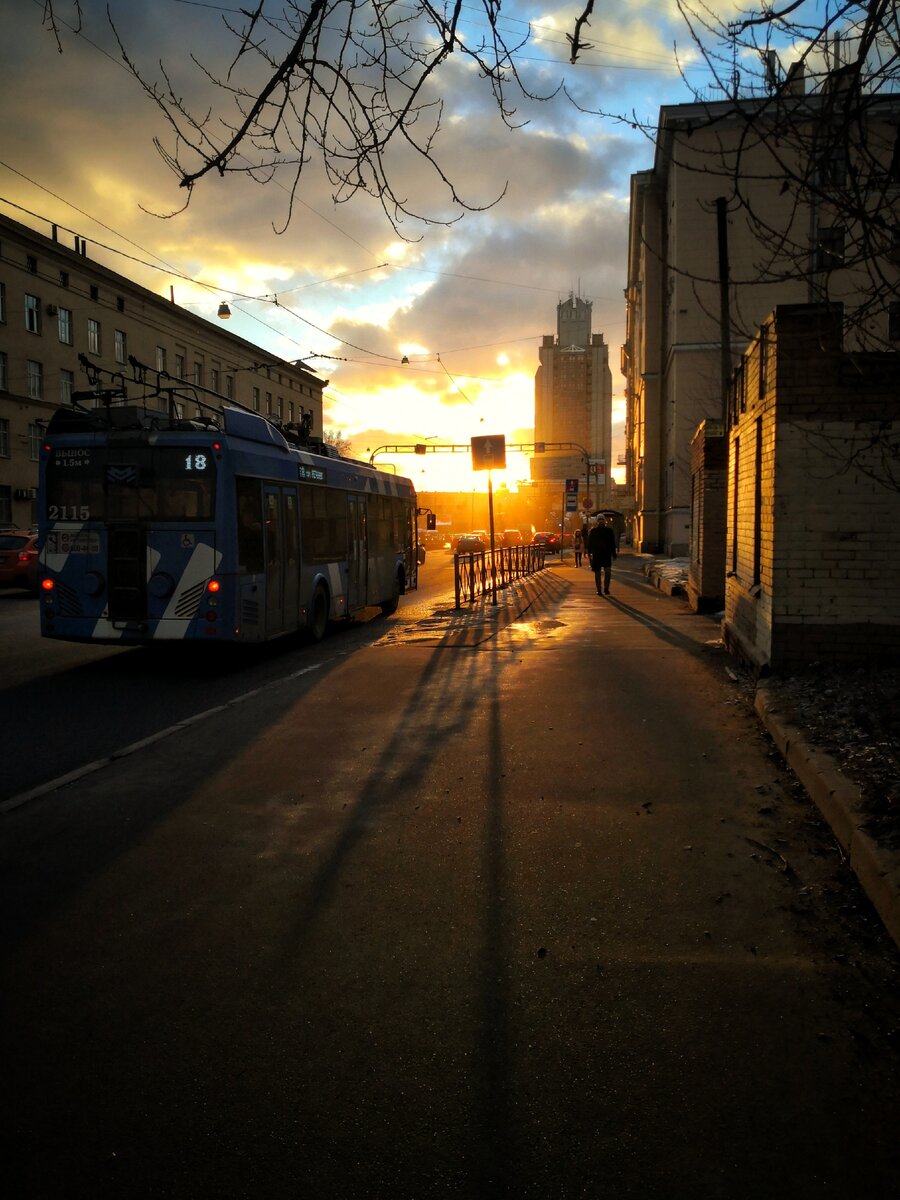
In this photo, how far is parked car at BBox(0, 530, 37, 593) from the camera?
2317cm

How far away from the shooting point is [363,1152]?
2334 millimetres

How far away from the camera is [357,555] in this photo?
16.2 m

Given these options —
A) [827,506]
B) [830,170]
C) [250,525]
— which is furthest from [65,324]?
[830,170]

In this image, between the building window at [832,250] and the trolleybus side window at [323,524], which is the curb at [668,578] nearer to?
the trolleybus side window at [323,524]

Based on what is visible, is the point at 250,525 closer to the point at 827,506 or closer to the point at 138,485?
the point at 138,485

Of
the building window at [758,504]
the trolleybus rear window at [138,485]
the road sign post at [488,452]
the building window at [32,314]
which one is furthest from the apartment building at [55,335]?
the building window at [758,504]

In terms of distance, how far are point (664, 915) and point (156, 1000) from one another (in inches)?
80.9

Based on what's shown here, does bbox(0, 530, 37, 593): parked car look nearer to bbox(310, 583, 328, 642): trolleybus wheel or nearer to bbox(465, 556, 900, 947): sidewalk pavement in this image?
bbox(310, 583, 328, 642): trolleybus wheel

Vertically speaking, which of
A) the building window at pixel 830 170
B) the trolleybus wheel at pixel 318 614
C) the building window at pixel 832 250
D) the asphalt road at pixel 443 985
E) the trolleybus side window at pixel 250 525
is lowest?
the asphalt road at pixel 443 985

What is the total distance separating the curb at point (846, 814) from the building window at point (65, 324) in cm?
4326

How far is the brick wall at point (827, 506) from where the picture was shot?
314 inches

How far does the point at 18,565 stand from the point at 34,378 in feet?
69.6

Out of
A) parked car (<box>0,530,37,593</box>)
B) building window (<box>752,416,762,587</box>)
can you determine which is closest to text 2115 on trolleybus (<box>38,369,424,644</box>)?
building window (<box>752,416,762,587</box>)

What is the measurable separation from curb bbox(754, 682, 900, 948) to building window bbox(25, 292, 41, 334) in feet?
136
